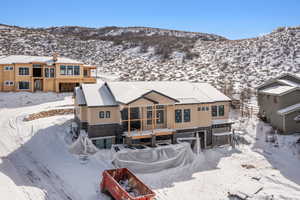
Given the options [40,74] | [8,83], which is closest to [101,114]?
[40,74]

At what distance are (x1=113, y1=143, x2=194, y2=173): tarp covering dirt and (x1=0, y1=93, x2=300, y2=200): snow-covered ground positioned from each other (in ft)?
2.10

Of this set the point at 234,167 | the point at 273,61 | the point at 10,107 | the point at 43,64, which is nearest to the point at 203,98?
the point at 234,167

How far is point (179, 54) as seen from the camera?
65.7 meters

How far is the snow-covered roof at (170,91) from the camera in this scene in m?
21.8

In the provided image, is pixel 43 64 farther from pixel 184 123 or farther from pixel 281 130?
pixel 281 130

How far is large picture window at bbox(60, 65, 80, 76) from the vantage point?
40.7 meters

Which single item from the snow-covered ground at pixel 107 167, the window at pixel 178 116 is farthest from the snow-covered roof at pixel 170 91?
the snow-covered ground at pixel 107 167

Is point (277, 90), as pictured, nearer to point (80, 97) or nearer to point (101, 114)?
point (101, 114)

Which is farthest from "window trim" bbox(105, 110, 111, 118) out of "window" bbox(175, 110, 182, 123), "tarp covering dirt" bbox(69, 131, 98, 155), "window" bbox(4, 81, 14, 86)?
"window" bbox(4, 81, 14, 86)

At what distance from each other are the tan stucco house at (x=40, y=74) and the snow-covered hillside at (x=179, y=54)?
12387 mm

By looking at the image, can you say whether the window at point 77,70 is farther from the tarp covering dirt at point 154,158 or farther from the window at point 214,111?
the tarp covering dirt at point 154,158

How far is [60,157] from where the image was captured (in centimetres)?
1989

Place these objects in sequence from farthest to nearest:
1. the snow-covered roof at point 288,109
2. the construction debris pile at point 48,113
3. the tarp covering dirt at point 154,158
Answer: the construction debris pile at point 48,113 < the snow-covered roof at point 288,109 < the tarp covering dirt at point 154,158

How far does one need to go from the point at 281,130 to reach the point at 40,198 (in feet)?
75.1
